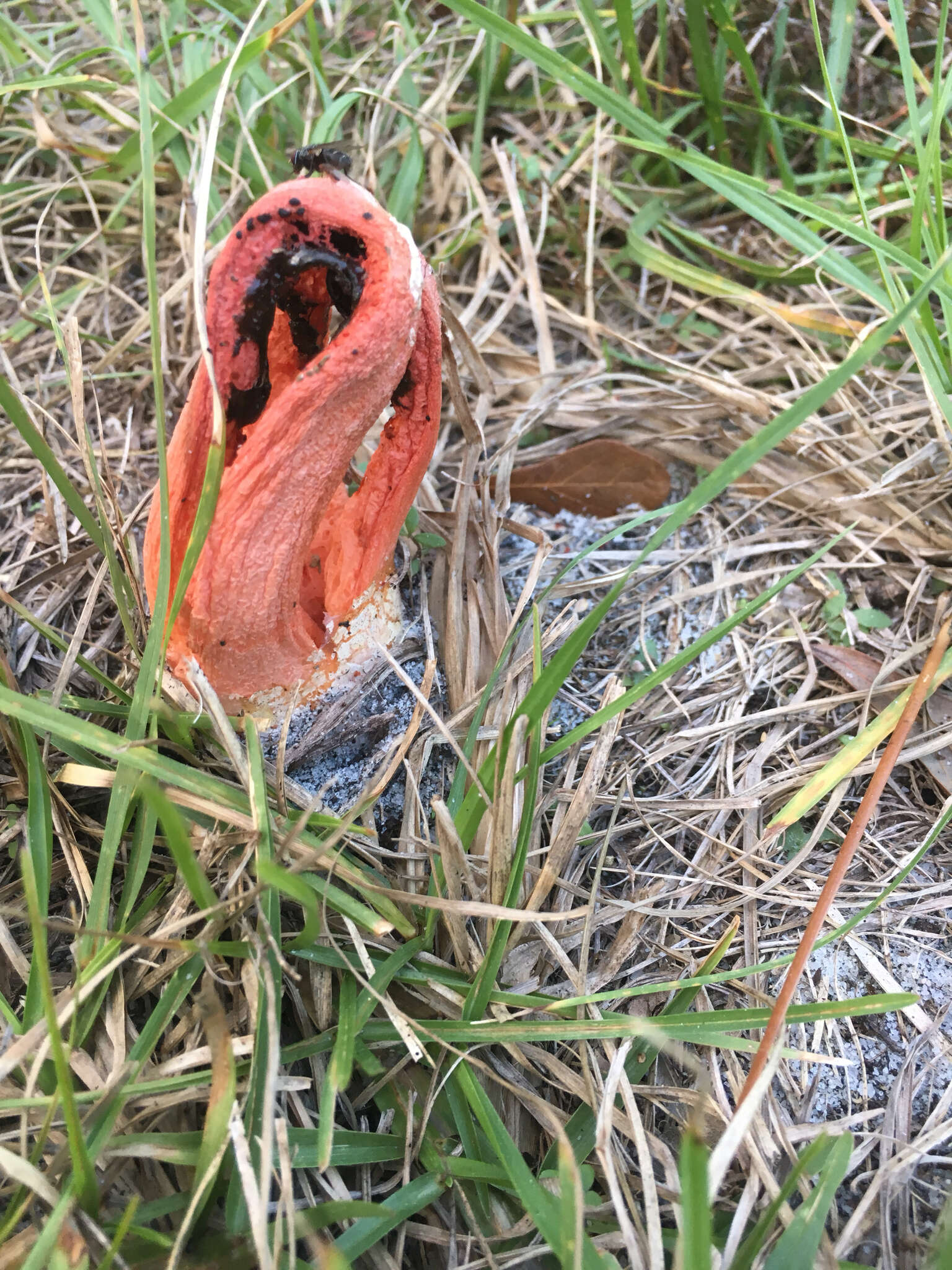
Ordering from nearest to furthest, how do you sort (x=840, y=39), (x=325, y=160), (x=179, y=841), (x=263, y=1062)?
(x=179, y=841), (x=263, y=1062), (x=325, y=160), (x=840, y=39)

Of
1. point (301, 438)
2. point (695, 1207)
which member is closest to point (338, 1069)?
point (695, 1207)

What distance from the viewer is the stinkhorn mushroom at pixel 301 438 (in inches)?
50.1

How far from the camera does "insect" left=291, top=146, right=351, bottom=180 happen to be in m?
1.31

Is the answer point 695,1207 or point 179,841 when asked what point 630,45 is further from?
point 695,1207

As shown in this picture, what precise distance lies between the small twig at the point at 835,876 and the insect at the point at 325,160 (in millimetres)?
1148

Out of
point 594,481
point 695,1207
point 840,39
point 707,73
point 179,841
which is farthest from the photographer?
point 707,73

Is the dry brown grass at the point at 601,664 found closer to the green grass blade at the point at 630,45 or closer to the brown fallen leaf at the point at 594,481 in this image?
the brown fallen leaf at the point at 594,481

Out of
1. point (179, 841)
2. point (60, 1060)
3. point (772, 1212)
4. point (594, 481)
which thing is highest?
point (179, 841)

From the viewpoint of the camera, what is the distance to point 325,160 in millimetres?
1315

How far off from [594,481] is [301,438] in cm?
106

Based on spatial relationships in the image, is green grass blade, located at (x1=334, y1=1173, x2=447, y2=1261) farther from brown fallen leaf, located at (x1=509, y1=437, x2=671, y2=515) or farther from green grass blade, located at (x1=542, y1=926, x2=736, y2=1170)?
brown fallen leaf, located at (x1=509, y1=437, x2=671, y2=515)

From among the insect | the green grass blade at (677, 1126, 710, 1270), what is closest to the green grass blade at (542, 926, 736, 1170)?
the green grass blade at (677, 1126, 710, 1270)

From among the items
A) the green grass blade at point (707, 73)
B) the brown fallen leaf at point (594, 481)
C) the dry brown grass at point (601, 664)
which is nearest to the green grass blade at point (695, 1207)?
the dry brown grass at point (601, 664)

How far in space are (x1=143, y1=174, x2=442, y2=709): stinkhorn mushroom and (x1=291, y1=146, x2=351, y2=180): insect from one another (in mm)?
22
